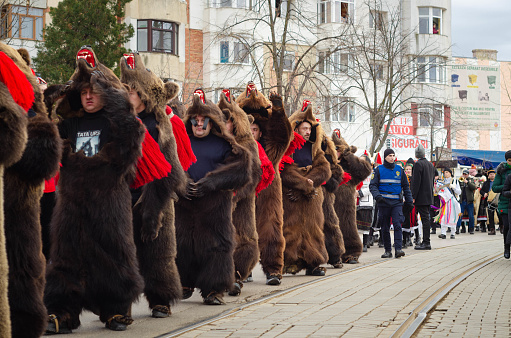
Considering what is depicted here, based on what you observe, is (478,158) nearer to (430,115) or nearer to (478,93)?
(478,93)

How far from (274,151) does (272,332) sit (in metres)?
4.50

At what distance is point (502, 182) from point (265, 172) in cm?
679

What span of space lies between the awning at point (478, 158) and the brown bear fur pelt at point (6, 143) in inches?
1639

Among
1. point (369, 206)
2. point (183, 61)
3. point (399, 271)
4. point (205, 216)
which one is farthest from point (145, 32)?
point (205, 216)

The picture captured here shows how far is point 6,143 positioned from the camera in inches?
186

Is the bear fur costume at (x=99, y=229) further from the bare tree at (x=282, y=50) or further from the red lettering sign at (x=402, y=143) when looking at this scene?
the red lettering sign at (x=402, y=143)

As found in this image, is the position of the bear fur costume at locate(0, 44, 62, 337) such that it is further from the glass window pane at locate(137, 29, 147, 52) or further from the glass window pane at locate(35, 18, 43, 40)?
the glass window pane at locate(137, 29, 147, 52)

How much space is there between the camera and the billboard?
57844 mm

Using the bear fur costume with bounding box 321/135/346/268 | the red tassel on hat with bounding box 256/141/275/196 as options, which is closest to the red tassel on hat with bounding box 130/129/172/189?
the red tassel on hat with bounding box 256/141/275/196

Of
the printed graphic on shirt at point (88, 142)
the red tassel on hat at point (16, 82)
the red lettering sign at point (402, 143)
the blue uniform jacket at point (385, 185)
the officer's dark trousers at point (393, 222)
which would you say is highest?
the red lettering sign at point (402, 143)

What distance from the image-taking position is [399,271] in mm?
12422

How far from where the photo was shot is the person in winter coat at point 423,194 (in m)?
18.1

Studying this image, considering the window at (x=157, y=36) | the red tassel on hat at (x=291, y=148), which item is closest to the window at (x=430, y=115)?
the window at (x=157, y=36)

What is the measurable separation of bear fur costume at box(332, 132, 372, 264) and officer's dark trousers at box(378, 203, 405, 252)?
773 mm
